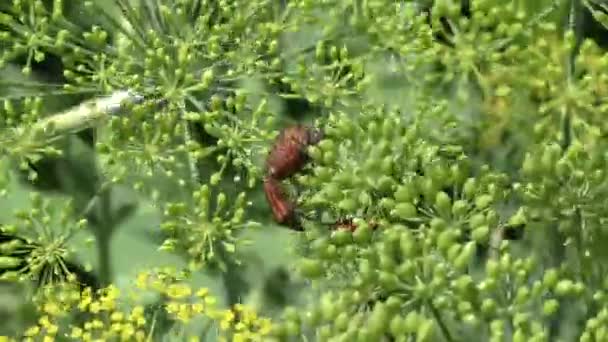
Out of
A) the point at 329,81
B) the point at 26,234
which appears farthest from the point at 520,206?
the point at 26,234

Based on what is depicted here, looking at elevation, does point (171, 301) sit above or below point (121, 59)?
below

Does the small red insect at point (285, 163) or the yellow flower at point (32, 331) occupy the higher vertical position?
the small red insect at point (285, 163)

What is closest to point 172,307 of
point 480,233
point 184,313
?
point 184,313

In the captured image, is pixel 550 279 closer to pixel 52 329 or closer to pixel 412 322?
pixel 412 322

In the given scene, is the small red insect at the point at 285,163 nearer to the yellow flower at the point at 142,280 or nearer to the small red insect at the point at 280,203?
the small red insect at the point at 280,203

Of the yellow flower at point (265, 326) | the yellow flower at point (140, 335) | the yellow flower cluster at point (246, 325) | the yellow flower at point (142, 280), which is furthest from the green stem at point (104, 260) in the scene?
the yellow flower at point (265, 326)

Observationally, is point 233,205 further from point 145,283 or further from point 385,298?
point 385,298
